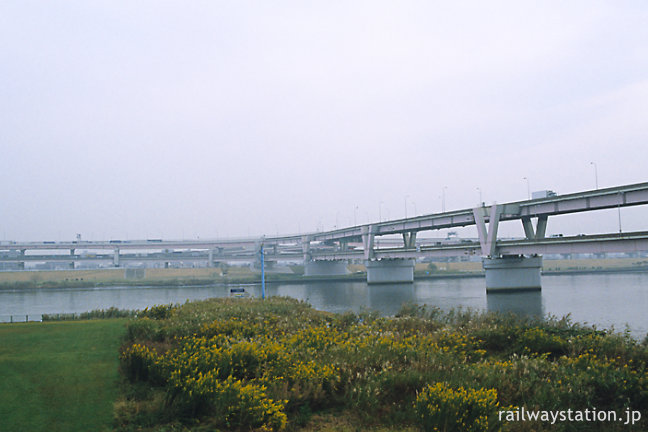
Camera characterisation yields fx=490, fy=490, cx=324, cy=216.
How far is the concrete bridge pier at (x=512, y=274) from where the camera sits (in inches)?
2783

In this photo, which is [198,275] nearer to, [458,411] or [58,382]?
[58,382]

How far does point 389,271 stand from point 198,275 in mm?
53759

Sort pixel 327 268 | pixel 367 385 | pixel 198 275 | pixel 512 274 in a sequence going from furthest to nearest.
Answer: pixel 327 268 < pixel 198 275 < pixel 512 274 < pixel 367 385

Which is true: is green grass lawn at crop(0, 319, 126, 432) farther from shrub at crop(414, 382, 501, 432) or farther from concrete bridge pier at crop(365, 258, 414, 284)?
concrete bridge pier at crop(365, 258, 414, 284)

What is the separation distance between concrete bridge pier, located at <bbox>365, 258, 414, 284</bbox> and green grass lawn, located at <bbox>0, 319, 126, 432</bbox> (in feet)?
283

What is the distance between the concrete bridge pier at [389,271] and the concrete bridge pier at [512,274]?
30799 mm

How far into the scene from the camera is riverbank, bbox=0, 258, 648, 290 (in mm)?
→ 105625

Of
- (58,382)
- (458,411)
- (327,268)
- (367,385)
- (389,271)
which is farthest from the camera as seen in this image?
(327,268)

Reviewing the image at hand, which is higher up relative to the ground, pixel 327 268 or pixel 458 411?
pixel 458 411

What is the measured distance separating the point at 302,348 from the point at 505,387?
17.7 feet

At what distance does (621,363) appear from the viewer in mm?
12469

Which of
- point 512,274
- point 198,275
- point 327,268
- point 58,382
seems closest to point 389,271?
point 512,274

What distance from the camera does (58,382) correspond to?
36.7 ft

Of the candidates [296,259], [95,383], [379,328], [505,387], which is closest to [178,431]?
[95,383]
